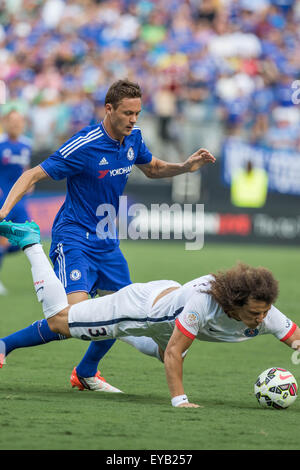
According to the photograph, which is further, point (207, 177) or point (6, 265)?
point (207, 177)

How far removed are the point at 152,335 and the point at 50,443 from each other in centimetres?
157

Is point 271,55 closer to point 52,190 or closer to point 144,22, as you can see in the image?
point 144,22

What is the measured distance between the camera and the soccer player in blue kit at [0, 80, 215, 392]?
620 cm

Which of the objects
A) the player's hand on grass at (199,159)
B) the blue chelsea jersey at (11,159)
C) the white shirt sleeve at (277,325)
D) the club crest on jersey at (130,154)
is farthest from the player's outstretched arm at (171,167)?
the blue chelsea jersey at (11,159)

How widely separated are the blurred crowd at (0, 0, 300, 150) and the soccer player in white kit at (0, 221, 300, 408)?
499 inches

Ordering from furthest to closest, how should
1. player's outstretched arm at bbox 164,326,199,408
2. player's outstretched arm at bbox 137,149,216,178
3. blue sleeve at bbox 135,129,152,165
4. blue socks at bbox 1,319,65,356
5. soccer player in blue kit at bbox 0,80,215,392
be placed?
blue sleeve at bbox 135,129,152,165 < player's outstretched arm at bbox 137,149,216,178 < soccer player in blue kit at bbox 0,80,215,392 < blue socks at bbox 1,319,65,356 < player's outstretched arm at bbox 164,326,199,408

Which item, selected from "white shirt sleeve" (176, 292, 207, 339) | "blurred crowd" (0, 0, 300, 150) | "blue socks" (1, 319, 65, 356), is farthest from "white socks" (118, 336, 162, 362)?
"blurred crowd" (0, 0, 300, 150)

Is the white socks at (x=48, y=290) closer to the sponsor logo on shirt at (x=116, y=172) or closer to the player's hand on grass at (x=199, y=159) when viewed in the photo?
the sponsor logo on shirt at (x=116, y=172)

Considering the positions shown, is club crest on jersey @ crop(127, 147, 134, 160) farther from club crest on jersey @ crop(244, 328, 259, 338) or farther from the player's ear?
club crest on jersey @ crop(244, 328, 259, 338)

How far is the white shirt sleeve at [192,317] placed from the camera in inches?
211

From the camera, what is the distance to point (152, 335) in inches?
229

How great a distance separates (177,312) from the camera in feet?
18.3
